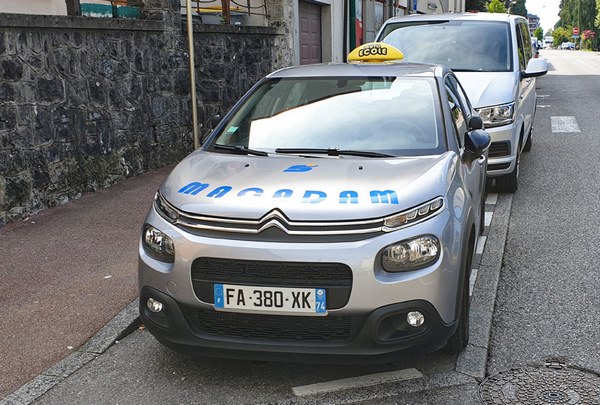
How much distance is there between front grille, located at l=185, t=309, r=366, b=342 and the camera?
11.2 ft

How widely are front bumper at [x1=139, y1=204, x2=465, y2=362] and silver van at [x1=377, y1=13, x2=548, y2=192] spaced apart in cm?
416

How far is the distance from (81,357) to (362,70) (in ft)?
8.67

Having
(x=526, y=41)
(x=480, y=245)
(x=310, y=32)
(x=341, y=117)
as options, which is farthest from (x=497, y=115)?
(x=310, y=32)

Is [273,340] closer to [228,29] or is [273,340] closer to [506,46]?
[506,46]

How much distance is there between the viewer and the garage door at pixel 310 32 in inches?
614

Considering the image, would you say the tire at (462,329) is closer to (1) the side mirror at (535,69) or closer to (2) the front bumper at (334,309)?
(2) the front bumper at (334,309)

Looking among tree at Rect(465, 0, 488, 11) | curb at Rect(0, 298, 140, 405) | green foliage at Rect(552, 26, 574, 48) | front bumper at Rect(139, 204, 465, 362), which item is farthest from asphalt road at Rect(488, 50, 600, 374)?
green foliage at Rect(552, 26, 574, 48)

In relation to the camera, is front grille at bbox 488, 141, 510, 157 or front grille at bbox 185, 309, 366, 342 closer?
front grille at bbox 185, 309, 366, 342

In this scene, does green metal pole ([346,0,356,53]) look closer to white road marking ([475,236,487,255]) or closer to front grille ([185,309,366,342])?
white road marking ([475,236,487,255])

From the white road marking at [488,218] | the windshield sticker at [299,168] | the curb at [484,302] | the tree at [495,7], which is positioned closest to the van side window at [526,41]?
the white road marking at [488,218]

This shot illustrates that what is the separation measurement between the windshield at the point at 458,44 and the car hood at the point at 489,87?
0.79ft

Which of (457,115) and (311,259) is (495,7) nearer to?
(457,115)

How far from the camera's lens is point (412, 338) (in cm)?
349

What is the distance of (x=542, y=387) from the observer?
3650 millimetres
